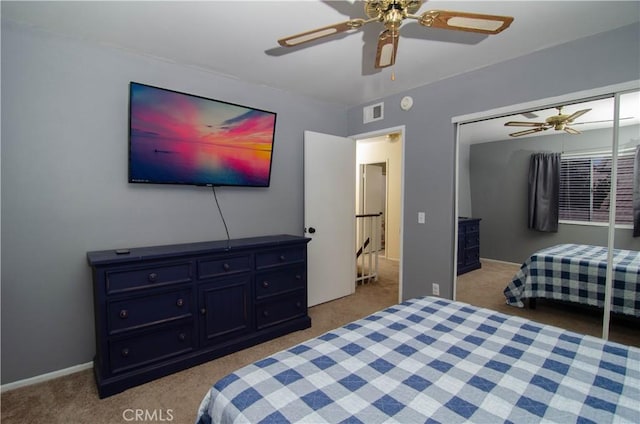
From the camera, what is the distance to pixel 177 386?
2.07 m

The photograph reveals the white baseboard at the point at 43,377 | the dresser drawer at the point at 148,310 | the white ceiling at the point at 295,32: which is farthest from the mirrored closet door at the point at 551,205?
the white baseboard at the point at 43,377

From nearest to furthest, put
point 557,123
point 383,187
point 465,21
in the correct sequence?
point 465,21 < point 557,123 < point 383,187

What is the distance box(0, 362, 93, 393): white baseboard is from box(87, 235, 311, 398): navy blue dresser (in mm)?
172

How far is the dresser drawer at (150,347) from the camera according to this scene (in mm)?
2010

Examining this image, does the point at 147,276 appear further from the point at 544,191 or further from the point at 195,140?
the point at 544,191

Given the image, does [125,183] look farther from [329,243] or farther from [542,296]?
[542,296]

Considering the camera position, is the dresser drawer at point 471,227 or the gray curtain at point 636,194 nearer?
the gray curtain at point 636,194

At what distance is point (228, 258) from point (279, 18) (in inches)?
71.8

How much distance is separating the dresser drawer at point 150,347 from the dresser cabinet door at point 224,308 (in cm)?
Answer: 14

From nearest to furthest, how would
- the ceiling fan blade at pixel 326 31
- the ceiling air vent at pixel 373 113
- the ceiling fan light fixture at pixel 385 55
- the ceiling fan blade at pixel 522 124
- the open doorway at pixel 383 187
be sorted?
the ceiling fan blade at pixel 326 31
the ceiling fan light fixture at pixel 385 55
the ceiling fan blade at pixel 522 124
the ceiling air vent at pixel 373 113
the open doorway at pixel 383 187

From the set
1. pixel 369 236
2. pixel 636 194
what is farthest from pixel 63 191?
pixel 636 194

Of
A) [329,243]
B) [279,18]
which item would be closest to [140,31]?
[279,18]

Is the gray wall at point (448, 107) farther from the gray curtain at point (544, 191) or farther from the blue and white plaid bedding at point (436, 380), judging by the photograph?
the blue and white plaid bedding at point (436, 380)

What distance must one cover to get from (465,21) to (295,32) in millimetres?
1184
